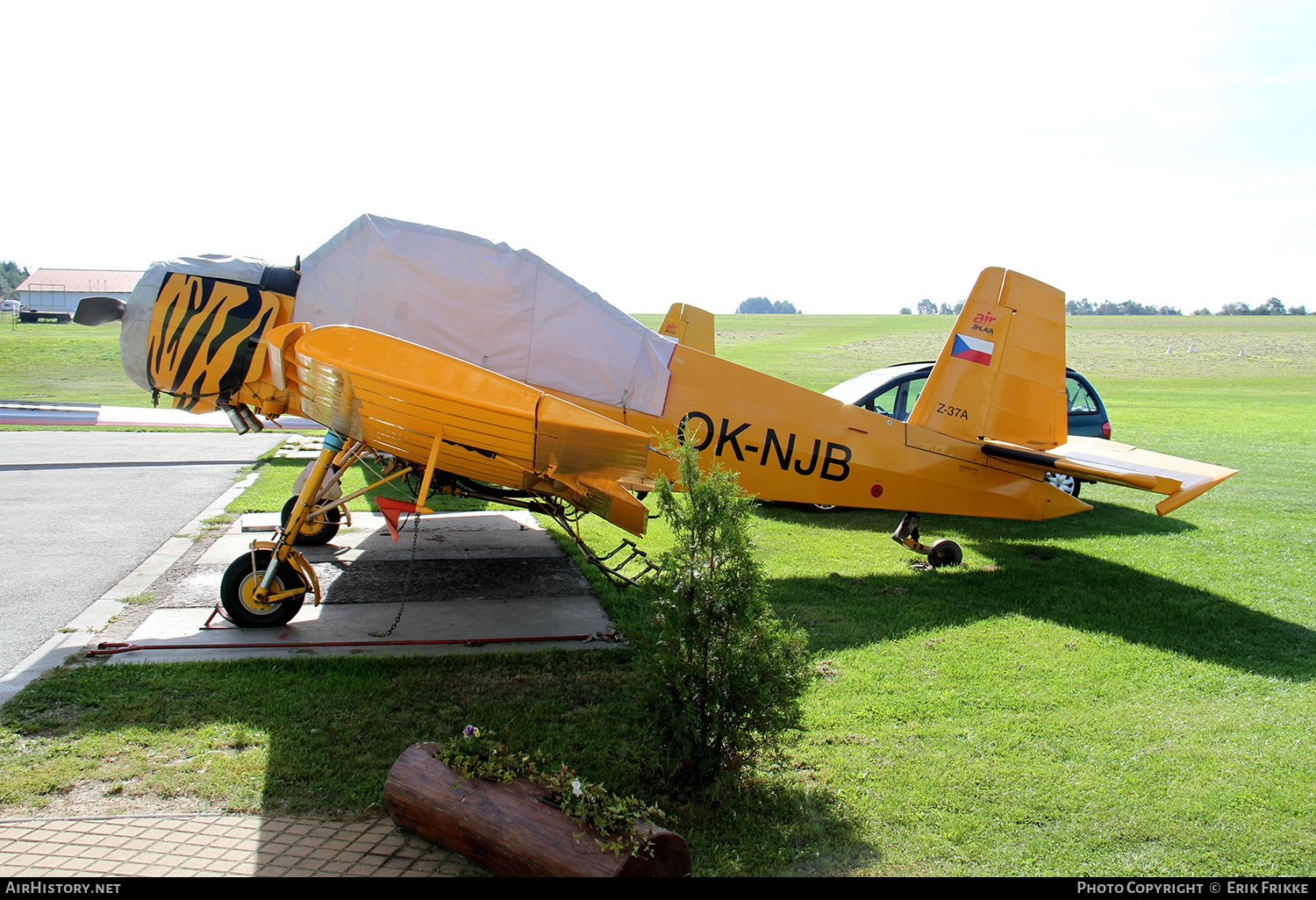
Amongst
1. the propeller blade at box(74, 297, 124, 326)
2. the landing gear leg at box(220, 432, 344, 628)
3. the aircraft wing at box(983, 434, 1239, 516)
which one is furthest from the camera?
the propeller blade at box(74, 297, 124, 326)

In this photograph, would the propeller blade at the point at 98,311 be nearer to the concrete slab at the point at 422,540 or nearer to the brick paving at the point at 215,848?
the concrete slab at the point at 422,540

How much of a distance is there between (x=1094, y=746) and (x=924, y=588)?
10.1ft

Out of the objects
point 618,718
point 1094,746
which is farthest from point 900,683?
point 618,718

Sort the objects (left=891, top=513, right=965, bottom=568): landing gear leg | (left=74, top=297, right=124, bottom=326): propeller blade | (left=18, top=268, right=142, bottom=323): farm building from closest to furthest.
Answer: (left=74, top=297, right=124, bottom=326): propeller blade, (left=891, top=513, right=965, bottom=568): landing gear leg, (left=18, top=268, right=142, bottom=323): farm building

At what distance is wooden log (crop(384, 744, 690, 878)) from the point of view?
295cm

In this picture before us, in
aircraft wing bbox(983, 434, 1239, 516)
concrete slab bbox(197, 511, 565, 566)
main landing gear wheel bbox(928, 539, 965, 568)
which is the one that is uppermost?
aircraft wing bbox(983, 434, 1239, 516)

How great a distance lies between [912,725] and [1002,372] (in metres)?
4.52

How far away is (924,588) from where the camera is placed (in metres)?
7.48

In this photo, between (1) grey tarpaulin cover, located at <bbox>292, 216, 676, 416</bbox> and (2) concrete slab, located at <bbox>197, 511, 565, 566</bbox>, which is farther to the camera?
(2) concrete slab, located at <bbox>197, 511, 565, 566</bbox>

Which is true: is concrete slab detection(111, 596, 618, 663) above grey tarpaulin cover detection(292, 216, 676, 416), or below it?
below

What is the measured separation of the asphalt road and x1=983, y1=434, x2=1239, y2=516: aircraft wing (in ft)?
28.2

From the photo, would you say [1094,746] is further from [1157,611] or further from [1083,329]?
[1083,329]

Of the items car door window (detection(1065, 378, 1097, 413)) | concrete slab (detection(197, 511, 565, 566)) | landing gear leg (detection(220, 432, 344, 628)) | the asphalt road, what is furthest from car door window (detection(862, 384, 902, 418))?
the asphalt road

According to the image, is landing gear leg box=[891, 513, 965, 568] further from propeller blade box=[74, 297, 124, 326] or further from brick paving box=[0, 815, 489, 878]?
propeller blade box=[74, 297, 124, 326]
